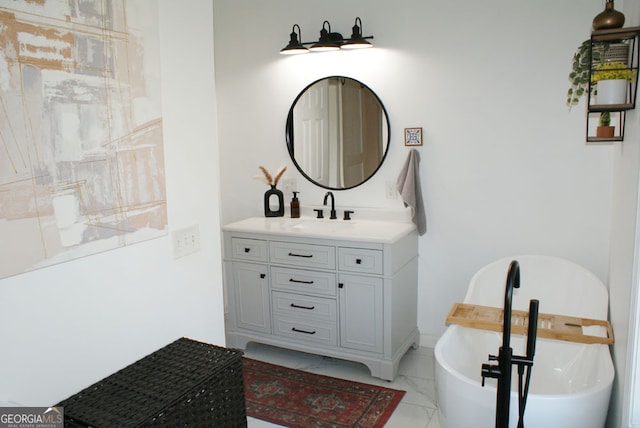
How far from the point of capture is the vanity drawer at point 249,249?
3.51 meters

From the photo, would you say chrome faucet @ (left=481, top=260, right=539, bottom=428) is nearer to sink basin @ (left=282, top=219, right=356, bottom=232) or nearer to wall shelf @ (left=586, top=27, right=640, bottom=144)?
wall shelf @ (left=586, top=27, right=640, bottom=144)

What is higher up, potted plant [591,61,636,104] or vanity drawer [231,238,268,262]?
potted plant [591,61,636,104]

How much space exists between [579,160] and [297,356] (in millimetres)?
2234

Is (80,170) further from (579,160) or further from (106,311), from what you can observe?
(579,160)

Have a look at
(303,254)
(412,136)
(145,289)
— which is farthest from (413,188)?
(145,289)

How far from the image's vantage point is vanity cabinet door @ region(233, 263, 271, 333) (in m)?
3.55

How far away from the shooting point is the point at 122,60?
5.77 feet

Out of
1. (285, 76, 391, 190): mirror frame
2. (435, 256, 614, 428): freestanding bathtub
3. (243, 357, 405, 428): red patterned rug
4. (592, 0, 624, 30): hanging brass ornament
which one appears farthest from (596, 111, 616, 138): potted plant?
(243, 357, 405, 428): red patterned rug

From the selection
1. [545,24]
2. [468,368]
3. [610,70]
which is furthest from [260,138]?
[610,70]

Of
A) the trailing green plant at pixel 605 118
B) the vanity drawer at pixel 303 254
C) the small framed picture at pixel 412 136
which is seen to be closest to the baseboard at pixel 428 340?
the vanity drawer at pixel 303 254

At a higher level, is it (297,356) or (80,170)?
(80,170)

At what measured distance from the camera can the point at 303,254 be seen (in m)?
3.36

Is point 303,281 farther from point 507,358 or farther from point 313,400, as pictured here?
point 507,358

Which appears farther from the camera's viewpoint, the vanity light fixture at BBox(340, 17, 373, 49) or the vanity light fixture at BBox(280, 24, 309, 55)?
the vanity light fixture at BBox(280, 24, 309, 55)
